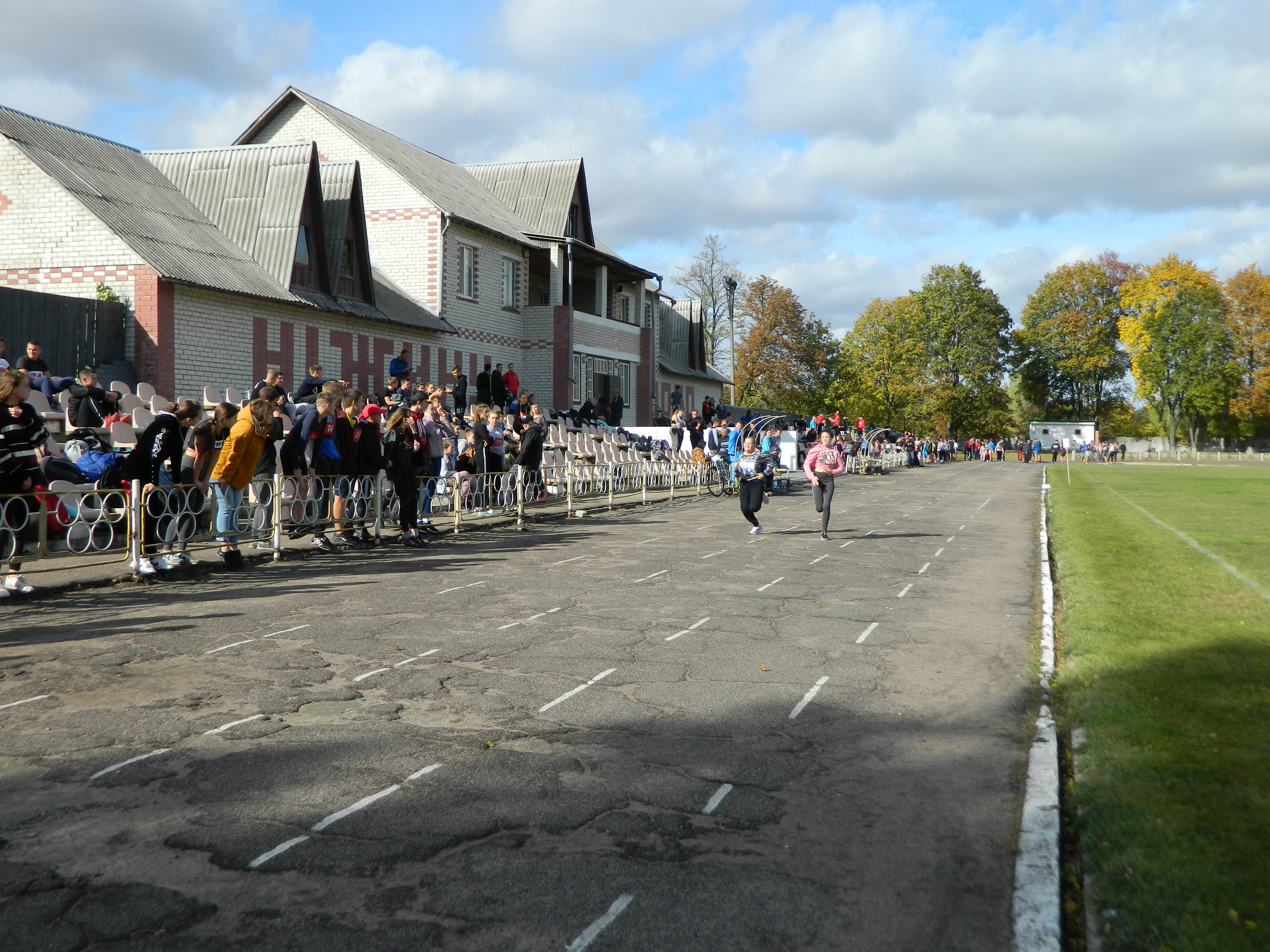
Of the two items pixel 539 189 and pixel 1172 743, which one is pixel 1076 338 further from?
pixel 1172 743

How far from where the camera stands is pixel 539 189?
132 ft

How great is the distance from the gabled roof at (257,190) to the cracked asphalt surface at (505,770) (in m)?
17.3

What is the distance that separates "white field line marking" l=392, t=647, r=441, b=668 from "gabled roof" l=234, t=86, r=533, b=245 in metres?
26.0

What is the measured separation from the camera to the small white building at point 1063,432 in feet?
283

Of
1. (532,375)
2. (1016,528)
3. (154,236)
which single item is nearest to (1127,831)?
(1016,528)

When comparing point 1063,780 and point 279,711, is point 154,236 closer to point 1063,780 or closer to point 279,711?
point 279,711

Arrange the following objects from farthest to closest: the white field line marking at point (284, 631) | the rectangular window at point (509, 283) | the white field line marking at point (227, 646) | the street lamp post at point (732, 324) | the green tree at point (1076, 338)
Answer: the green tree at point (1076, 338) → the street lamp post at point (732, 324) → the rectangular window at point (509, 283) → the white field line marking at point (284, 631) → the white field line marking at point (227, 646)

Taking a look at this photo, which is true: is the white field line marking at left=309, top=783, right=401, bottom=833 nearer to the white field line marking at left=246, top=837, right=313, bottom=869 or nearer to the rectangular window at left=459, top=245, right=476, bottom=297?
the white field line marking at left=246, top=837, right=313, bottom=869

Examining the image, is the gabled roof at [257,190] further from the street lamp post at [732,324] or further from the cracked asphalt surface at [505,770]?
the street lamp post at [732,324]

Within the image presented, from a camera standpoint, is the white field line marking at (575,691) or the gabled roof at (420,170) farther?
the gabled roof at (420,170)

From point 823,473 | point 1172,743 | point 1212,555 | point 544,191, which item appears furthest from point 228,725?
point 544,191

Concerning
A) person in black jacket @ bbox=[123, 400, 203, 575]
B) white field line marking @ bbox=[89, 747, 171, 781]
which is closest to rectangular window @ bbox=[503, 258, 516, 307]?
person in black jacket @ bbox=[123, 400, 203, 575]

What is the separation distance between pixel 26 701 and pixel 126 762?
1578 millimetres

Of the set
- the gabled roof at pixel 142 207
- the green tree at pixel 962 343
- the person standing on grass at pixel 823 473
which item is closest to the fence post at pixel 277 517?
the person standing on grass at pixel 823 473
